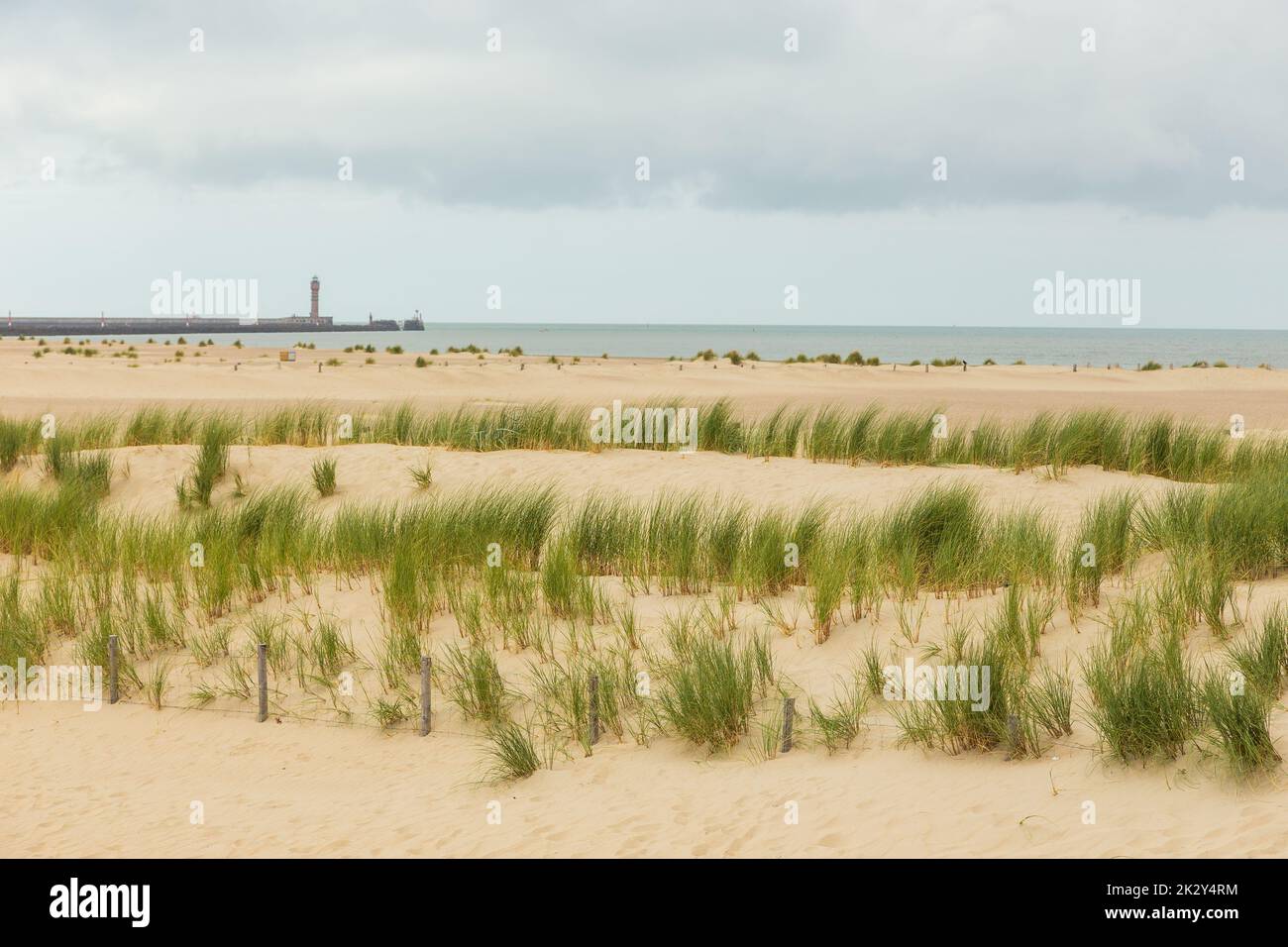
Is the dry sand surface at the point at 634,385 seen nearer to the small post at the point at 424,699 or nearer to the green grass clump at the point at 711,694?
the small post at the point at 424,699

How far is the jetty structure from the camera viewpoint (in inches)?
3578

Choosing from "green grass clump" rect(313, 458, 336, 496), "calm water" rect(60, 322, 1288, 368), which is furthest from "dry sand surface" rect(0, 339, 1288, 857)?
"calm water" rect(60, 322, 1288, 368)

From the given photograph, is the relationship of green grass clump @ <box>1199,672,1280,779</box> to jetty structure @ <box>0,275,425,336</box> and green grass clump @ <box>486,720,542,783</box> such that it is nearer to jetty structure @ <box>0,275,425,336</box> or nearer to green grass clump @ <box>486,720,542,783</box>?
green grass clump @ <box>486,720,542,783</box>

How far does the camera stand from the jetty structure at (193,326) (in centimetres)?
9088

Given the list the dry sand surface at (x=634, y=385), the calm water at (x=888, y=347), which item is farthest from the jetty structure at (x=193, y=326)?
the dry sand surface at (x=634, y=385)

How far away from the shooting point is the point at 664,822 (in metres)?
5.68

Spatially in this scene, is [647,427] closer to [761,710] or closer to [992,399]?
[761,710]

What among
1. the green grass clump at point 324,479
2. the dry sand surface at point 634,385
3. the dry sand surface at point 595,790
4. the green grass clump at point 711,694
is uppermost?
the dry sand surface at point 634,385

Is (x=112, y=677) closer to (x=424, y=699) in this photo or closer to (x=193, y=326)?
(x=424, y=699)

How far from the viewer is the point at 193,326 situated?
10975 centimetres

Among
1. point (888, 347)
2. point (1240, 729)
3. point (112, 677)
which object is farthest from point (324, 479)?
point (888, 347)
